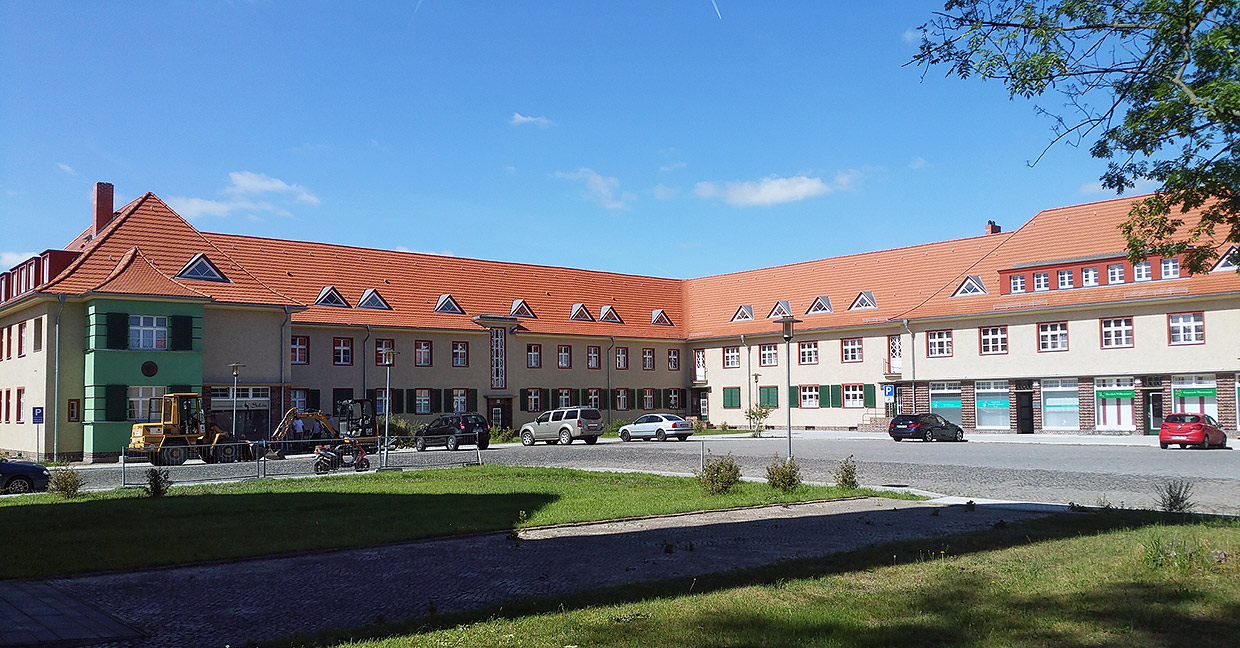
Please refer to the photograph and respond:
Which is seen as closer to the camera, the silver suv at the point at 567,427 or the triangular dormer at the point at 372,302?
the silver suv at the point at 567,427

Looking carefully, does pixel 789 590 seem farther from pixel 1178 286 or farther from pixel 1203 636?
pixel 1178 286

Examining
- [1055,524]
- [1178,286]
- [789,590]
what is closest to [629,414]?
[1178,286]

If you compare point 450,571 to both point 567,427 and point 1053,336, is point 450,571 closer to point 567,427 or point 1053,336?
point 567,427

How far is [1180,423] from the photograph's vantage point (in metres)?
34.9

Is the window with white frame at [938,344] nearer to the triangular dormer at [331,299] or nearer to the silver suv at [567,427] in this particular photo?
the silver suv at [567,427]

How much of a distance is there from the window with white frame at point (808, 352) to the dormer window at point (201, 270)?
31.9 meters

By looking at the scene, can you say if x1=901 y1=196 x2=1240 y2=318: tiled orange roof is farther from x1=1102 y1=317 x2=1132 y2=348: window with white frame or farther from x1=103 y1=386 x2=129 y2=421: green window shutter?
x1=103 y1=386 x2=129 y2=421: green window shutter

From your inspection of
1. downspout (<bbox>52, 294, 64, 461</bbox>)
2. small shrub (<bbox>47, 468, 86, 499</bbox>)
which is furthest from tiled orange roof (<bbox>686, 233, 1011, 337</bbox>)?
small shrub (<bbox>47, 468, 86, 499</bbox>)

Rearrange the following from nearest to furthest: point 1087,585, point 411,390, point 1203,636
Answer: point 1203,636, point 1087,585, point 411,390

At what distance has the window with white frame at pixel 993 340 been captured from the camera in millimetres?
47031

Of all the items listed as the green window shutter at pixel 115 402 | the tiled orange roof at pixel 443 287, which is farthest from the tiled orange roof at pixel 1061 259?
the green window shutter at pixel 115 402

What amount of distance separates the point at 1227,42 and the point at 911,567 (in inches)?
231

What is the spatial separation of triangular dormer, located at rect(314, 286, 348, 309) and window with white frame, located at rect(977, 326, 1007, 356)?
106ft

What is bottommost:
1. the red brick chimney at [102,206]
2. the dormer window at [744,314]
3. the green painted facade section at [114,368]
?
the green painted facade section at [114,368]
